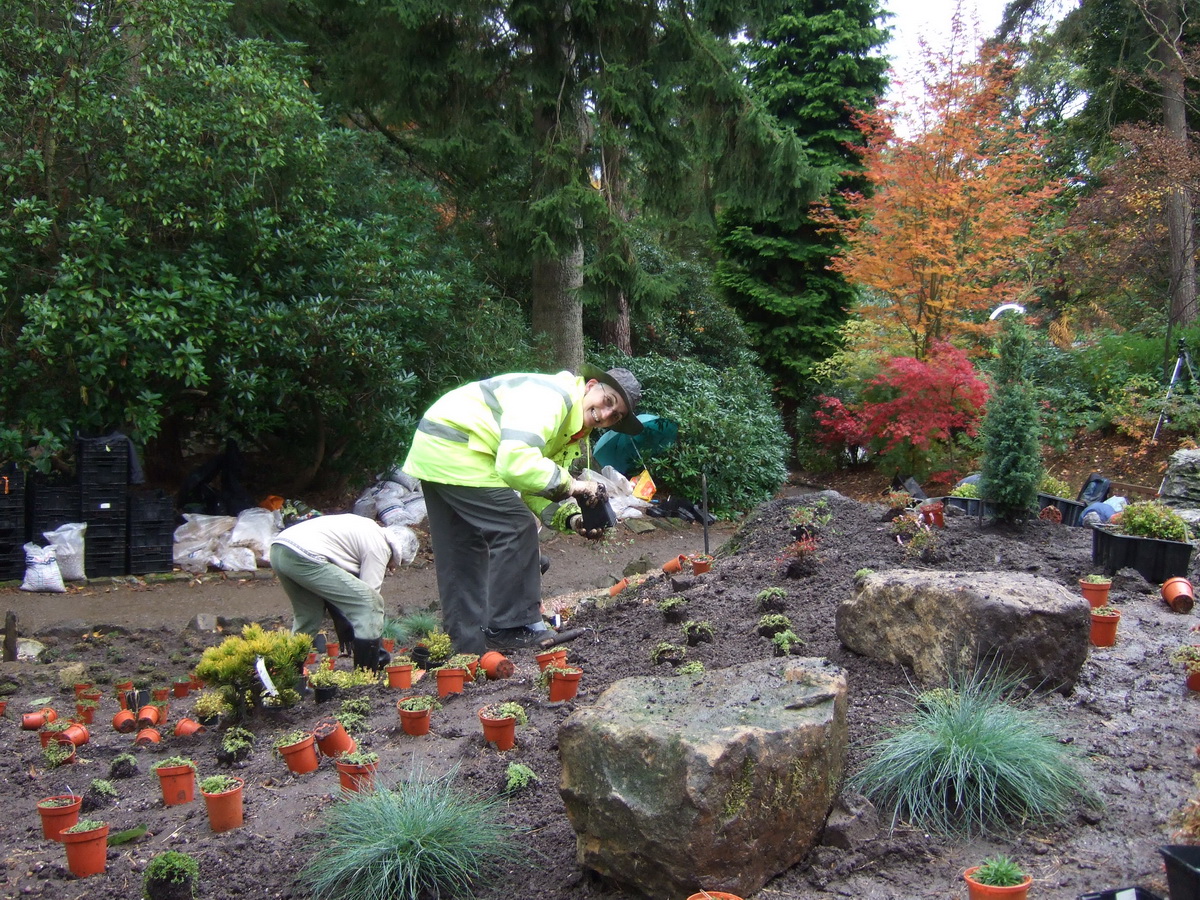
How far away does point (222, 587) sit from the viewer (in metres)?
8.59

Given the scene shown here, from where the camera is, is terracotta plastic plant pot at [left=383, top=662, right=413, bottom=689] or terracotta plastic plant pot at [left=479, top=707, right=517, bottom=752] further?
terracotta plastic plant pot at [left=383, top=662, right=413, bottom=689]

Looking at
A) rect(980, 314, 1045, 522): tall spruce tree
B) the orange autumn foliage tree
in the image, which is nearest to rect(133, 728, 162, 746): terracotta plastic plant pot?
rect(980, 314, 1045, 522): tall spruce tree

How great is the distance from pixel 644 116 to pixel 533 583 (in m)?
7.86

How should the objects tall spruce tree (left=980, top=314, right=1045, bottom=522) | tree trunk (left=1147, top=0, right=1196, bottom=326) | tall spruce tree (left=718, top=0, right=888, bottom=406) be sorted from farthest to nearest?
tall spruce tree (left=718, top=0, right=888, bottom=406) → tree trunk (left=1147, top=0, right=1196, bottom=326) → tall spruce tree (left=980, top=314, right=1045, bottom=522)

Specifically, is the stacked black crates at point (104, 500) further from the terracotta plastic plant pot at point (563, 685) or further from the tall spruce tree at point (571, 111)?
the terracotta plastic plant pot at point (563, 685)

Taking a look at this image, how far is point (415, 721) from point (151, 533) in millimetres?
6064

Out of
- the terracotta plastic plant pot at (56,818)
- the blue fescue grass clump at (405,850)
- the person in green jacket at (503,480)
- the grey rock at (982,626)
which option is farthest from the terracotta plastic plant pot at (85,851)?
the grey rock at (982,626)

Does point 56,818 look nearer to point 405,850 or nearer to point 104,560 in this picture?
point 405,850

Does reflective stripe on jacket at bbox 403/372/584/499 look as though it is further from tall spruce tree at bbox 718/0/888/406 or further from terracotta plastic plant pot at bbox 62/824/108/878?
tall spruce tree at bbox 718/0/888/406

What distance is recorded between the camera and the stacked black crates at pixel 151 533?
8.59 metres

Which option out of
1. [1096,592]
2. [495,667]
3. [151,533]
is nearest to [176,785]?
[495,667]

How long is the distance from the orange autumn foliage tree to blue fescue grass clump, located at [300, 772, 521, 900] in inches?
431

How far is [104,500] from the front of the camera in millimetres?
8383

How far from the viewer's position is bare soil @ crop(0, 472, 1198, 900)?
8.11ft
